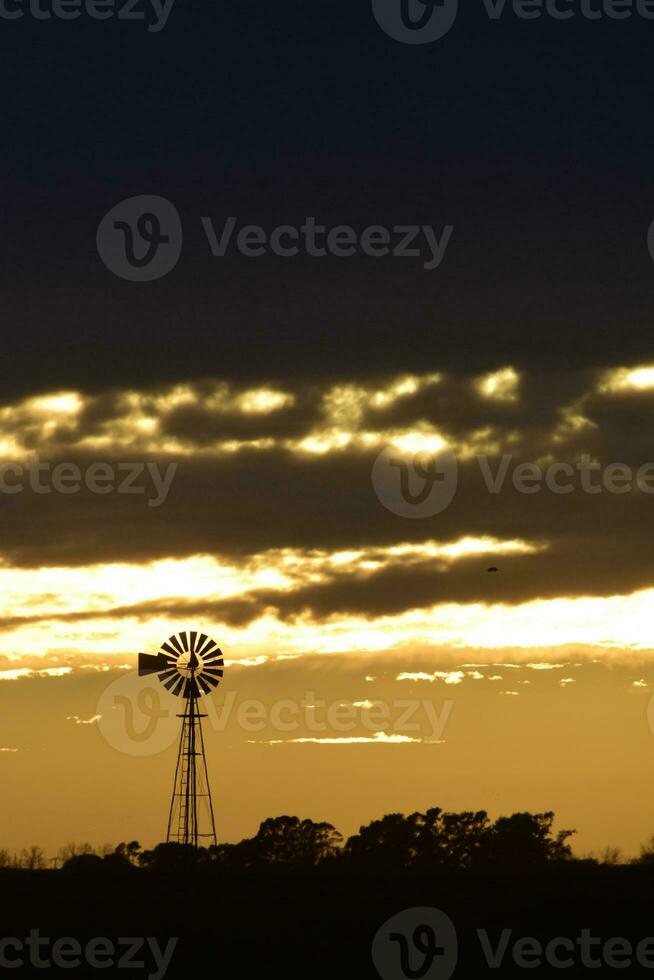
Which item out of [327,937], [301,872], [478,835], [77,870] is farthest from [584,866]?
[478,835]

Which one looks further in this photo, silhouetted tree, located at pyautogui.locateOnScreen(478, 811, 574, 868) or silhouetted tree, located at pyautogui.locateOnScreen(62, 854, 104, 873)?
silhouetted tree, located at pyautogui.locateOnScreen(478, 811, 574, 868)

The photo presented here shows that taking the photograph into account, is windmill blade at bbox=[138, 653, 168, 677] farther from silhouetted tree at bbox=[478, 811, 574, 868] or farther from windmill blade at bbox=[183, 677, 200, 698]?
silhouetted tree at bbox=[478, 811, 574, 868]

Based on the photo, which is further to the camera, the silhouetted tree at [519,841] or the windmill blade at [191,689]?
the silhouetted tree at [519,841]

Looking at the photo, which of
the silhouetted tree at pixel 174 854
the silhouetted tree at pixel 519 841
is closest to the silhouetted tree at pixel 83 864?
the silhouetted tree at pixel 174 854

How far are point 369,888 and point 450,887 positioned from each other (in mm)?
3232

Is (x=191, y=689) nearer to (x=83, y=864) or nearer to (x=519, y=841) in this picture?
(x=83, y=864)

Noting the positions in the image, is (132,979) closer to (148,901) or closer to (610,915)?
(148,901)

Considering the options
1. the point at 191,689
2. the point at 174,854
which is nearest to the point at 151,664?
the point at 191,689

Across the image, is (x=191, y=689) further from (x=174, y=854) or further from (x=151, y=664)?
(x=174, y=854)

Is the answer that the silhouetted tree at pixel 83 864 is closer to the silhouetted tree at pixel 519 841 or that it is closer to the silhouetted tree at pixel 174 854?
the silhouetted tree at pixel 174 854

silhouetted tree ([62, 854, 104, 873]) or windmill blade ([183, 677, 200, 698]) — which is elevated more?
windmill blade ([183, 677, 200, 698])

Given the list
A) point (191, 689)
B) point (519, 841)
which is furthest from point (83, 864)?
point (519, 841)

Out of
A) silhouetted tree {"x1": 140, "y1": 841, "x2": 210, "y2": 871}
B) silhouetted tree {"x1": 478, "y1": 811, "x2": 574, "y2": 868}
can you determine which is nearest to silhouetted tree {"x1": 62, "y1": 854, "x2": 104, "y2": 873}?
silhouetted tree {"x1": 140, "y1": 841, "x2": 210, "y2": 871}

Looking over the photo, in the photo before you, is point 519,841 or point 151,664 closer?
point 151,664
